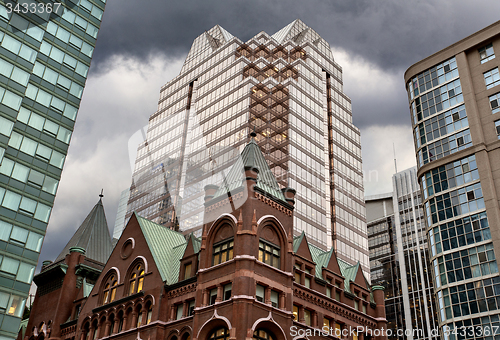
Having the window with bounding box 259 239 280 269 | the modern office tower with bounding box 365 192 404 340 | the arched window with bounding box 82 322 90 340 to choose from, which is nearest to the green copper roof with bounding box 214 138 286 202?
the window with bounding box 259 239 280 269

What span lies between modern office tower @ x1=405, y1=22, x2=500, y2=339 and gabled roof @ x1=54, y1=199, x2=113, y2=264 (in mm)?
42624

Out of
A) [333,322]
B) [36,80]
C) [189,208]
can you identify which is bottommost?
[333,322]

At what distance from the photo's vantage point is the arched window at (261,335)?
138 feet

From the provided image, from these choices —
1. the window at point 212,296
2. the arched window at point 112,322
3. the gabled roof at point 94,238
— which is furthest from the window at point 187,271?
the gabled roof at point 94,238

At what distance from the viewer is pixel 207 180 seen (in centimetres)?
12706

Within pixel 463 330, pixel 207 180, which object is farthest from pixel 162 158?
pixel 463 330

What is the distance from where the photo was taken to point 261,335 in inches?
1671

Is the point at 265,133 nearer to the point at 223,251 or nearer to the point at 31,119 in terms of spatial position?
the point at 31,119

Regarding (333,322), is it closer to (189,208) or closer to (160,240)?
(160,240)

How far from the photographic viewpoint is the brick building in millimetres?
43594

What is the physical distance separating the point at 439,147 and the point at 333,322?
3215 cm

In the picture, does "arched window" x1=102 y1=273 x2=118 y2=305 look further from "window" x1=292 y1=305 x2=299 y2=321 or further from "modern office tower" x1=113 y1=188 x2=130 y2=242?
"modern office tower" x1=113 y1=188 x2=130 y2=242

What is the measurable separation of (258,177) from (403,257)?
4491 inches

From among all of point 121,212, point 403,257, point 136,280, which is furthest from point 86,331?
point 403,257
